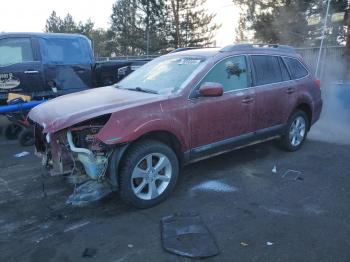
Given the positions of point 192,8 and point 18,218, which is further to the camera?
point 192,8

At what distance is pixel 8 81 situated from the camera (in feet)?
25.7

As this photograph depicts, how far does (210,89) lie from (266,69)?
159 centimetres

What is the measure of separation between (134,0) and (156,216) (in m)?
37.2

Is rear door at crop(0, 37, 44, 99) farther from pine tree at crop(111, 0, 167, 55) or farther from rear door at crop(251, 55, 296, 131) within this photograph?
pine tree at crop(111, 0, 167, 55)

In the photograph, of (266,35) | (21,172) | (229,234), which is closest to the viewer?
(229,234)

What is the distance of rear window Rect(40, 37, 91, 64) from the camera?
8.35m

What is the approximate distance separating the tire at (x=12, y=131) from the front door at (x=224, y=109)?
4.71 metres

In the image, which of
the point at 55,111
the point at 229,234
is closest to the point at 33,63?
the point at 55,111

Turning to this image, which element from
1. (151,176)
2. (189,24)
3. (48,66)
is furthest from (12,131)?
(189,24)

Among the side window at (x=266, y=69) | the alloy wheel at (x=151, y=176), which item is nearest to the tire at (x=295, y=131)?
the side window at (x=266, y=69)

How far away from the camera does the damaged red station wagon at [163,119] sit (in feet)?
12.9

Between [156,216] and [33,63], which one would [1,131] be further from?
[156,216]

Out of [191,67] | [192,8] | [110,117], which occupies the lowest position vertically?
[110,117]

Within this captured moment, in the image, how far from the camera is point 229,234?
363 cm
